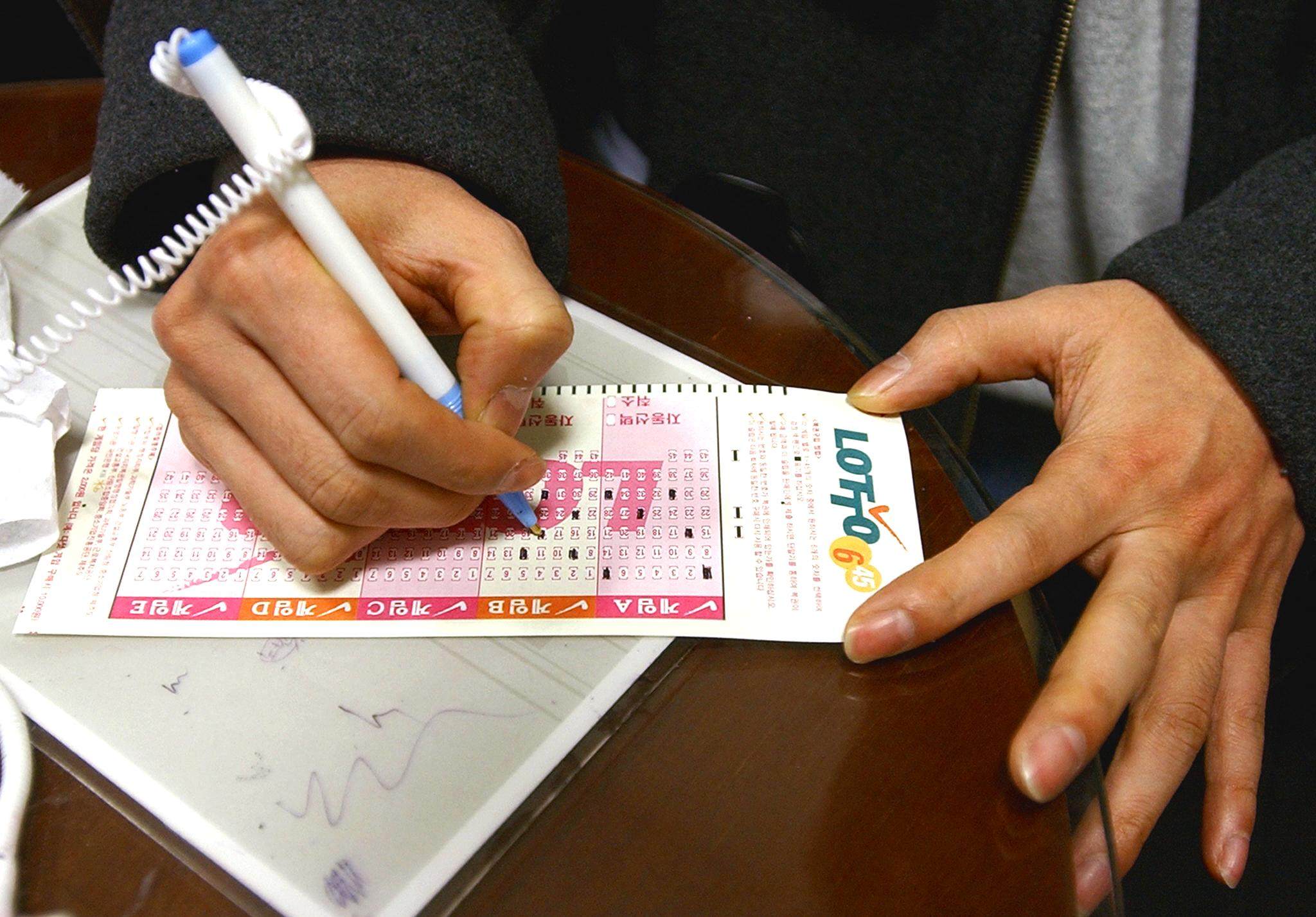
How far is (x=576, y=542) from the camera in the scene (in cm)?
44

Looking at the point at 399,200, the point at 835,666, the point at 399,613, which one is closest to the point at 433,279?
the point at 399,200

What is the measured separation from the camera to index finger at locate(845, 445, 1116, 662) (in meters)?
0.41

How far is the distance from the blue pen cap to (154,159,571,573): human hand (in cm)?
7

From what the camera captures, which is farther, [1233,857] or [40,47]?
[40,47]

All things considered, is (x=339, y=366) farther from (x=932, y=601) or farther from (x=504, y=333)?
(x=932, y=601)

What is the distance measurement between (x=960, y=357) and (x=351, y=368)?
35 cm

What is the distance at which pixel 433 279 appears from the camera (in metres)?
0.42

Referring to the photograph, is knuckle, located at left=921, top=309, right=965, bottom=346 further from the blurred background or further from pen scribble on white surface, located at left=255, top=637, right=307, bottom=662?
the blurred background

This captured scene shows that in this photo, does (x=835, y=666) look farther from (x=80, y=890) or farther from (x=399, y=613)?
(x=80, y=890)

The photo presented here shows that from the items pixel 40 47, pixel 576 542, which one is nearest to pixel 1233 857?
pixel 576 542

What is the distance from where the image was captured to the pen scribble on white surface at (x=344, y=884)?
1.12ft

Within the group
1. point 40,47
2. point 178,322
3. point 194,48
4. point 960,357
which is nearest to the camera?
point 194,48

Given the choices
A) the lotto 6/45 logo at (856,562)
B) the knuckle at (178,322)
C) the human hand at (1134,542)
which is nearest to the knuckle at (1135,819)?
the human hand at (1134,542)

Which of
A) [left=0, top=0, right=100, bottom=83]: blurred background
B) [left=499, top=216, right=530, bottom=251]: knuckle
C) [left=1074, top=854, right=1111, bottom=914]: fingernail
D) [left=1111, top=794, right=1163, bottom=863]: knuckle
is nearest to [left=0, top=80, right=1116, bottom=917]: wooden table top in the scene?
[left=1074, top=854, right=1111, bottom=914]: fingernail
